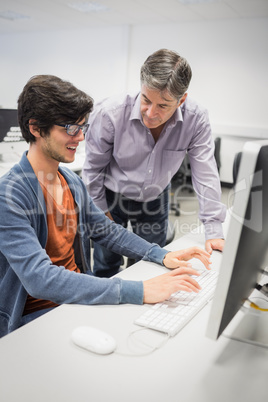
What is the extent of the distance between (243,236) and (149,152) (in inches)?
44.9

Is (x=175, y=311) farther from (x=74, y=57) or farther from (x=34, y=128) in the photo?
(x=74, y=57)

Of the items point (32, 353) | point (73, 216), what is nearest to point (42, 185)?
point (73, 216)

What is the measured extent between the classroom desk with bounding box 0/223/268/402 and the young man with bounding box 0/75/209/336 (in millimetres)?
103

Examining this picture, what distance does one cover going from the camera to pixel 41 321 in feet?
2.81

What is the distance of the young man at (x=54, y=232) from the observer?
940 millimetres

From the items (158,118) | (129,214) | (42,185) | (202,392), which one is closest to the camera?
(202,392)

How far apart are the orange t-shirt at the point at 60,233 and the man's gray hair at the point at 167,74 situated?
20.6 inches

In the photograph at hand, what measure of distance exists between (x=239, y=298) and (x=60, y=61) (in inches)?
308

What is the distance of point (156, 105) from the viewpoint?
1.41 meters

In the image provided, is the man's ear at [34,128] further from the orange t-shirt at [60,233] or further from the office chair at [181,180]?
the office chair at [181,180]

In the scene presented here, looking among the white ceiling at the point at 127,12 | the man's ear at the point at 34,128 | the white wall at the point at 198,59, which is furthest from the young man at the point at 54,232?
the white wall at the point at 198,59

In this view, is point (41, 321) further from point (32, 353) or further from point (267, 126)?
point (267, 126)

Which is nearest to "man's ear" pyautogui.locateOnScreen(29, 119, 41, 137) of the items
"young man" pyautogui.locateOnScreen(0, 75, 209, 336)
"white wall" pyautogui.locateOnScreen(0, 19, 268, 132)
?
"young man" pyautogui.locateOnScreen(0, 75, 209, 336)

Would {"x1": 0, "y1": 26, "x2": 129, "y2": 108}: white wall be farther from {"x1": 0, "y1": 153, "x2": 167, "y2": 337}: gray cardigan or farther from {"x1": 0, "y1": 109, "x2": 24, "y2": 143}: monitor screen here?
{"x1": 0, "y1": 153, "x2": 167, "y2": 337}: gray cardigan
